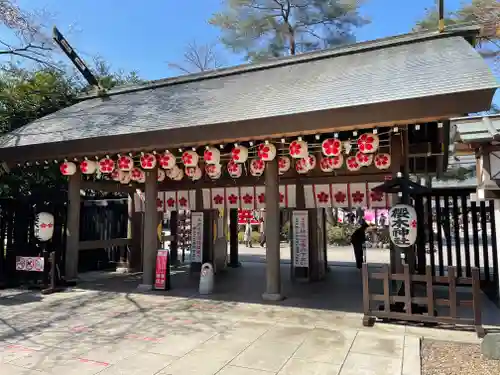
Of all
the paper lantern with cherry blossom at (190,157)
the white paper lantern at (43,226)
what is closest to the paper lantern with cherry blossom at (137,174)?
the white paper lantern at (43,226)

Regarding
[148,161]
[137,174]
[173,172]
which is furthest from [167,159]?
[137,174]

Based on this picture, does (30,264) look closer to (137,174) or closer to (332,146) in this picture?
(137,174)

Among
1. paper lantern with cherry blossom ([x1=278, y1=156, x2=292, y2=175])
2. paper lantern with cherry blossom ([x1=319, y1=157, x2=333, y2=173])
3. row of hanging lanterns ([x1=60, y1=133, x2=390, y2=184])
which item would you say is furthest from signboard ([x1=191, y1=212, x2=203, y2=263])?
paper lantern with cherry blossom ([x1=319, y1=157, x2=333, y2=173])

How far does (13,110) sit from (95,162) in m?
6.57

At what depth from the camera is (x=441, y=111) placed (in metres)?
6.08

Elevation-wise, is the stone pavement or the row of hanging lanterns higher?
the row of hanging lanterns

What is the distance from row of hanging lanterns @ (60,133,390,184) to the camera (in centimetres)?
799

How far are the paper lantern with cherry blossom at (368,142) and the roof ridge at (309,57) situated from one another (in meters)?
4.57

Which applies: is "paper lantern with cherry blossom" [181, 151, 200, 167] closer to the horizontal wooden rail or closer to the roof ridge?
the horizontal wooden rail

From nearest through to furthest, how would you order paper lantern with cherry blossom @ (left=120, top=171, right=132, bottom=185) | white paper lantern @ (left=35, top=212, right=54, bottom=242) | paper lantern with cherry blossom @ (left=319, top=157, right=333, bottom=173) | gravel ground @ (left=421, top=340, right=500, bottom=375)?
gravel ground @ (left=421, top=340, right=500, bottom=375) → paper lantern with cherry blossom @ (left=319, top=157, right=333, bottom=173) → white paper lantern @ (left=35, top=212, right=54, bottom=242) → paper lantern with cherry blossom @ (left=120, top=171, right=132, bottom=185)

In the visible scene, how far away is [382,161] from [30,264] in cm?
949

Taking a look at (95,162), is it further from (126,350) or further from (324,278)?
(324,278)

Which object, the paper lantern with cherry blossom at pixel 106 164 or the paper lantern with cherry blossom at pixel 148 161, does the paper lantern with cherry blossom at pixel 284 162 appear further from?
the paper lantern with cherry blossom at pixel 106 164

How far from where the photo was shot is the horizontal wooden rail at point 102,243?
1155 cm
